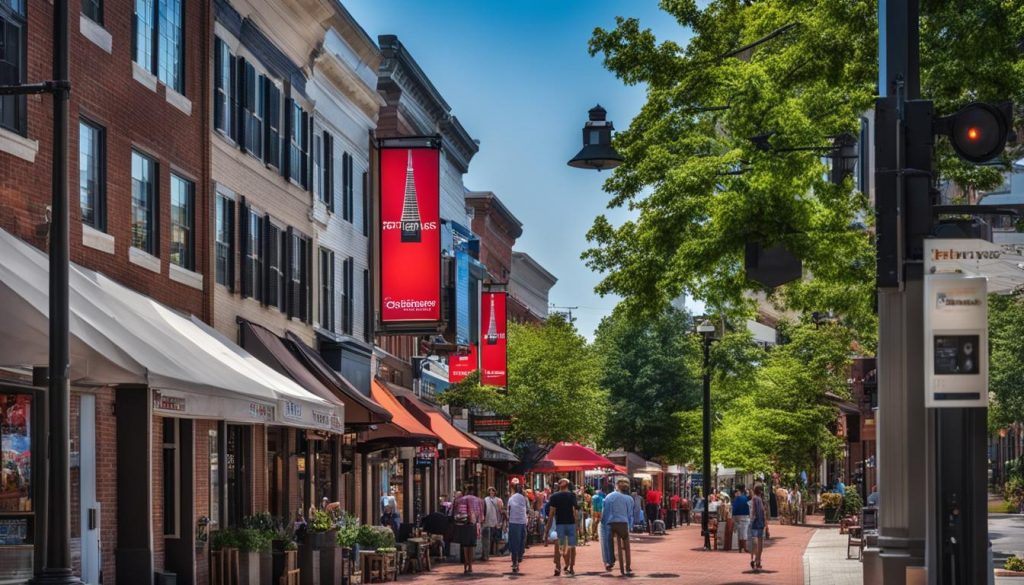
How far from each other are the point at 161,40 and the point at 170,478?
6673mm

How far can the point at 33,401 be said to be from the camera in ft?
65.2

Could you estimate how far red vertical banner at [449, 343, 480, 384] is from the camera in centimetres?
5544

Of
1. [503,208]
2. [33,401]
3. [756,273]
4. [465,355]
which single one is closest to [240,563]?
[33,401]

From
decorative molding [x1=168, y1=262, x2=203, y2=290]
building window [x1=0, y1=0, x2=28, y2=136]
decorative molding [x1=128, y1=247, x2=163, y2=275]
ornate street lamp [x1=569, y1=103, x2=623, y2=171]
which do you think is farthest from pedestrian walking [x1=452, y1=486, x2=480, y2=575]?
building window [x1=0, y1=0, x2=28, y2=136]

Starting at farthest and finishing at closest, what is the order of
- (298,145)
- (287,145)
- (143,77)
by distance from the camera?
(298,145) → (287,145) → (143,77)

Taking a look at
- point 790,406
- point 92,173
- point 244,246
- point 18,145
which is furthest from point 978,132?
point 790,406

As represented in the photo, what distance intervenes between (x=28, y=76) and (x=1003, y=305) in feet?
63.4

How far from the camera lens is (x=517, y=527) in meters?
34.3

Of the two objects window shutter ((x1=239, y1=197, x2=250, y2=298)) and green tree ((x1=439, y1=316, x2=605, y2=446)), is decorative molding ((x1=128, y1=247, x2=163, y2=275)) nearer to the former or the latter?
window shutter ((x1=239, y1=197, x2=250, y2=298))

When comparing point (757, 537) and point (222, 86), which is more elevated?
point (222, 86)

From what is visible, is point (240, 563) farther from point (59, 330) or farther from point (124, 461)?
point (59, 330)

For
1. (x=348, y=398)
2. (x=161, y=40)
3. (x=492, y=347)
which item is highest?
(x=161, y=40)

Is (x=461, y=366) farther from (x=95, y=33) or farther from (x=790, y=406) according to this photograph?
(x=95, y=33)

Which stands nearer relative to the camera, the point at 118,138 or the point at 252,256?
the point at 118,138
